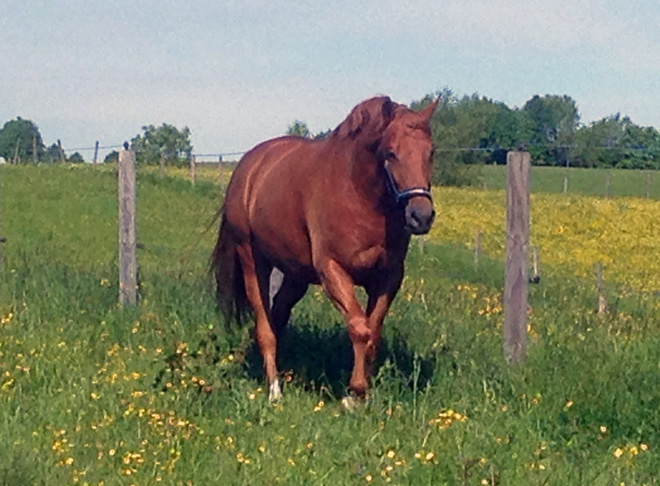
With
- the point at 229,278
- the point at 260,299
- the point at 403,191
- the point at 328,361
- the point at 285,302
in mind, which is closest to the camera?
the point at 403,191

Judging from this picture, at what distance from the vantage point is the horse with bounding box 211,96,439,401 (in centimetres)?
674

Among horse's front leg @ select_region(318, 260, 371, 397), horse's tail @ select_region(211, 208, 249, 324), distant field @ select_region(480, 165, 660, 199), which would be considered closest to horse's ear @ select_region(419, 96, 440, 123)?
horse's front leg @ select_region(318, 260, 371, 397)

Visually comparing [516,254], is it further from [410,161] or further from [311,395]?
[311,395]

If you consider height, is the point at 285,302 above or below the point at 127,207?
below

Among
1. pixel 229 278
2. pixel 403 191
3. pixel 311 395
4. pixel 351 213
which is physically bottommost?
pixel 311 395

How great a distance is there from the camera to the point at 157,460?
5.52 meters

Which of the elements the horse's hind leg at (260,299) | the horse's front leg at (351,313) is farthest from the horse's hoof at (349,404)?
the horse's hind leg at (260,299)

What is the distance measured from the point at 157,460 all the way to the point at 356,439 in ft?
3.72

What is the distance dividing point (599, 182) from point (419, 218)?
61.1 m

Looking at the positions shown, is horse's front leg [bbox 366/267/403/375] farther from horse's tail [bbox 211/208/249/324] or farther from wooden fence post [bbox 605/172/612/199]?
wooden fence post [bbox 605/172/612/199]

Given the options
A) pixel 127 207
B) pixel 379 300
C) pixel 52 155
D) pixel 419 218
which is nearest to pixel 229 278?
pixel 379 300

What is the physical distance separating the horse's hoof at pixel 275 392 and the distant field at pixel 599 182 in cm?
5422

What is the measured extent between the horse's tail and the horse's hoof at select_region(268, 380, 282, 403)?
1453 millimetres

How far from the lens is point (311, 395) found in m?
7.38
